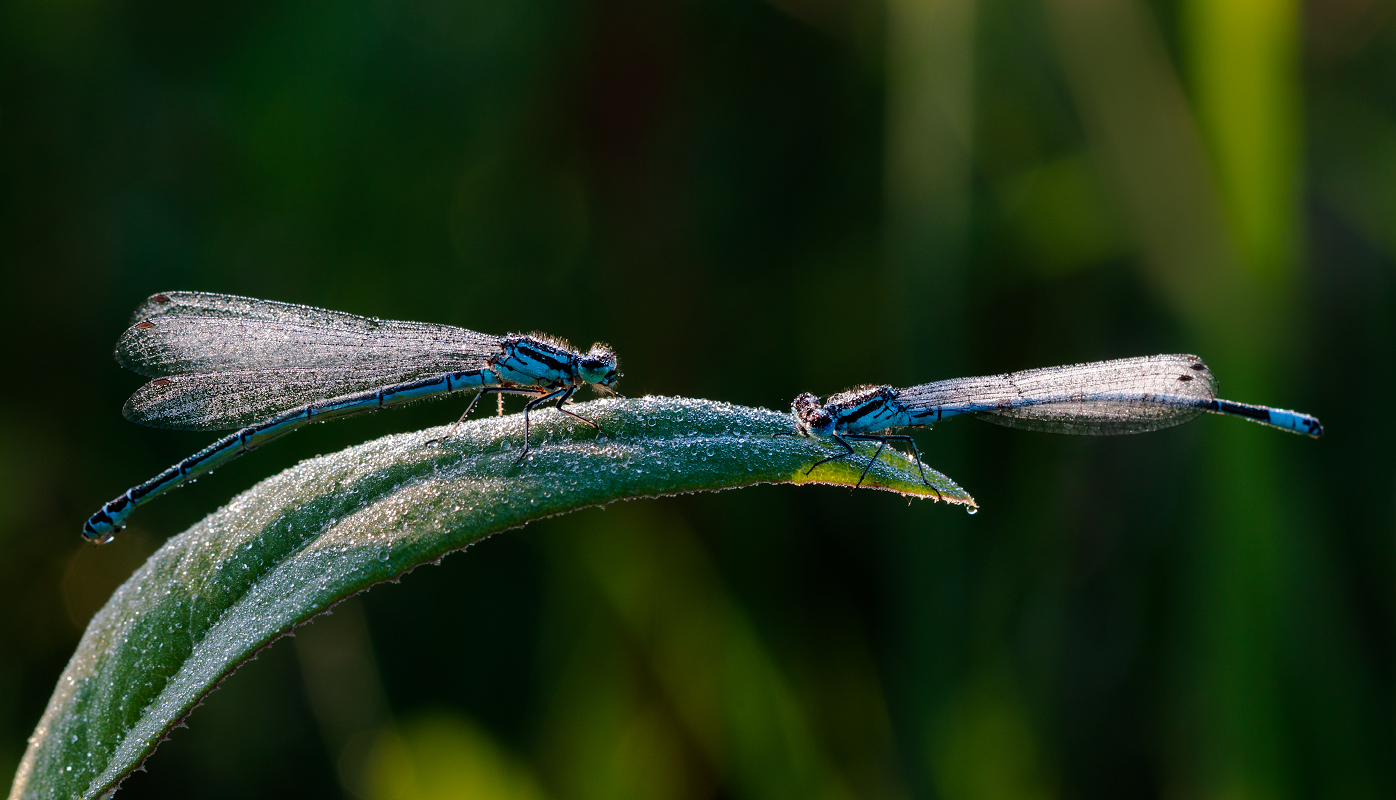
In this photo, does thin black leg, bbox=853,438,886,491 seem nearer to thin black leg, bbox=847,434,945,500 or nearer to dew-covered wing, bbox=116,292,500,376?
thin black leg, bbox=847,434,945,500

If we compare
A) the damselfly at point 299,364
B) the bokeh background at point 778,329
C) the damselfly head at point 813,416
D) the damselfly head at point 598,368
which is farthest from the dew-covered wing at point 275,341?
the bokeh background at point 778,329

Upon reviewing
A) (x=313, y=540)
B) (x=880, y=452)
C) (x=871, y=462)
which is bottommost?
(x=313, y=540)

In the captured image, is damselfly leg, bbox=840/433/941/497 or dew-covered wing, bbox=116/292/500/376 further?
dew-covered wing, bbox=116/292/500/376

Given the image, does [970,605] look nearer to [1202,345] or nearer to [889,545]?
[889,545]

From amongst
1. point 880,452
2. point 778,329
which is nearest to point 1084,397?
point 880,452

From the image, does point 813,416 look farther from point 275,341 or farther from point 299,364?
point 275,341

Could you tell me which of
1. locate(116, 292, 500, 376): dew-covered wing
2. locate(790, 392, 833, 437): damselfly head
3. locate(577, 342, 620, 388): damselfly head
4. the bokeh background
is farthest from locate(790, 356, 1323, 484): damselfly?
locate(116, 292, 500, 376): dew-covered wing
